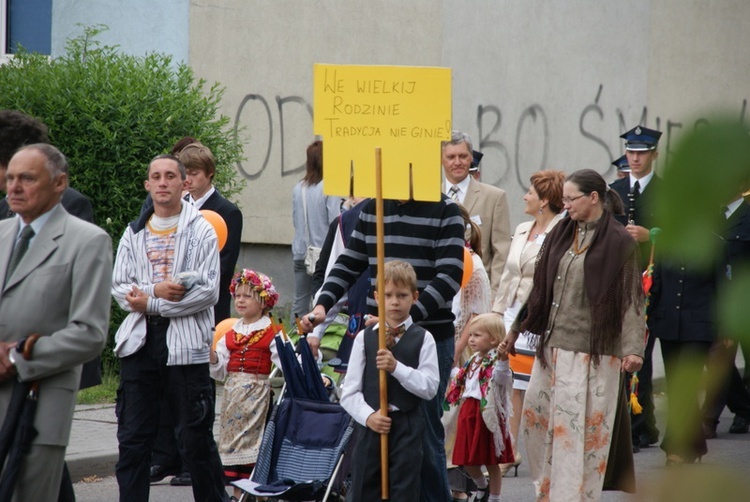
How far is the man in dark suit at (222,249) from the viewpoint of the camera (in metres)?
7.26

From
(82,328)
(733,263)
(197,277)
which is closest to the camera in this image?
(733,263)

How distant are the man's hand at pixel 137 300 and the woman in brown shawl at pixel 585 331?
7.10 feet

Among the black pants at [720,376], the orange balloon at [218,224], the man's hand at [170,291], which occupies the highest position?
the orange balloon at [218,224]

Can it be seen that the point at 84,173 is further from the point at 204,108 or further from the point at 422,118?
the point at 422,118

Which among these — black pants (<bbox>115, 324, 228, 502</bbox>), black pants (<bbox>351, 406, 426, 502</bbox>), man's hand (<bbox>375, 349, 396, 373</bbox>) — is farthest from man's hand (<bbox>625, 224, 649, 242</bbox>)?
black pants (<bbox>115, 324, 228, 502</bbox>)

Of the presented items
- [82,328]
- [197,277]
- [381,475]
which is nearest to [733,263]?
[82,328]

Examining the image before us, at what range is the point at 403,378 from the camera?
17.6ft

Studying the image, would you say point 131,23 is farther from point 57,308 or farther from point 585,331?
point 57,308

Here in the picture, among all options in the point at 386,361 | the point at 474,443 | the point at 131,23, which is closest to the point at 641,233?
the point at 386,361

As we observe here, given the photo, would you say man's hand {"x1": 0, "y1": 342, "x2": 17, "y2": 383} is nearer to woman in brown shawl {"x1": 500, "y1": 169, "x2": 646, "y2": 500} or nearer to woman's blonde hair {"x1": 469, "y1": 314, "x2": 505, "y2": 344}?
woman in brown shawl {"x1": 500, "y1": 169, "x2": 646, "y2": 500}

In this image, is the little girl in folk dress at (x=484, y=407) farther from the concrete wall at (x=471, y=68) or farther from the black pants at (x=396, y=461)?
the concrete wall at (x=471, y=68)

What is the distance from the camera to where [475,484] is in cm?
712

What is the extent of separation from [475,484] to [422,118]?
2520 millimetres

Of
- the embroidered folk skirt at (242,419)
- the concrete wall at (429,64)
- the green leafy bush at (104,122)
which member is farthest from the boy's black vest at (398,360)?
the concrete wall at (429,64)
